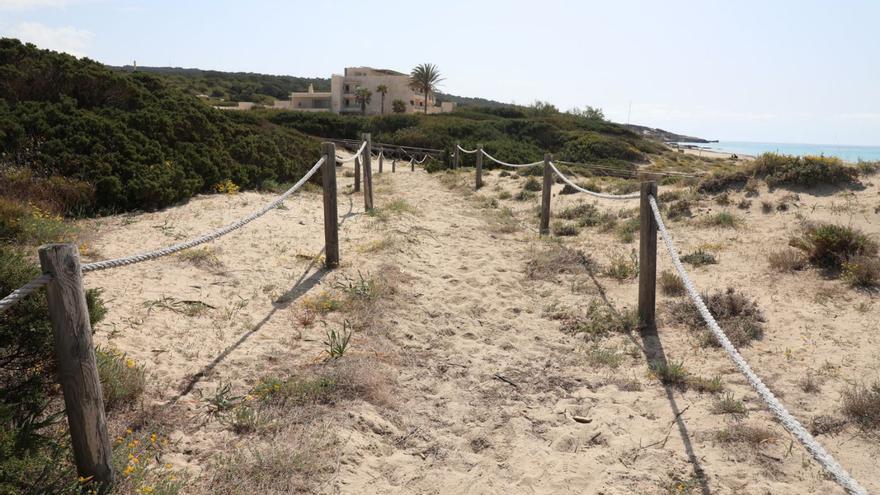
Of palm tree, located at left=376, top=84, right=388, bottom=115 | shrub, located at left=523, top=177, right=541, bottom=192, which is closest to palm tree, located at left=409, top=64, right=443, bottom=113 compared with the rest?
palm tree, located at left=376, top=84, right=388, bottom=115

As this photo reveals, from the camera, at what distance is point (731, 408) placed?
378 centimetres

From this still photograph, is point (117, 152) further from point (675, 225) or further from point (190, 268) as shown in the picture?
point (675, 225)

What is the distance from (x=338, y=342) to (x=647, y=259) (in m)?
2.81

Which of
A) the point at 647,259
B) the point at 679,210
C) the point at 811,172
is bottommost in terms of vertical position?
the point at 647,259

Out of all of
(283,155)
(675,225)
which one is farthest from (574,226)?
(283,155)

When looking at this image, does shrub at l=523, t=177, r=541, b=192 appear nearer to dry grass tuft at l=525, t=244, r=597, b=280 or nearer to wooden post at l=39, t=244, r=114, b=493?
dry grass tuft at l=525, t=244, r=597, b=280

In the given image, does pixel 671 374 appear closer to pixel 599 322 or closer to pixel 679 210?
pixel 599 322

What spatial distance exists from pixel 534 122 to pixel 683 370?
3194 cm

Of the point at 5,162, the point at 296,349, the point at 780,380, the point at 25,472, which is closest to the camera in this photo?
the point at 25,472

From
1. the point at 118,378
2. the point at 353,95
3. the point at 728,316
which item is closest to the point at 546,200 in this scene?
the point at 728,316

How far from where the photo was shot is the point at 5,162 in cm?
748

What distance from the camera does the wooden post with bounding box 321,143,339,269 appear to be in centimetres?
638

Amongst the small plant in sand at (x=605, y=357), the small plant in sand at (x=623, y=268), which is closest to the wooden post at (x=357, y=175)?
the small plant in sand at (x=623, y=268)

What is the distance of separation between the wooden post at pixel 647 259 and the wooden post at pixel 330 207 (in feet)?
10.7
